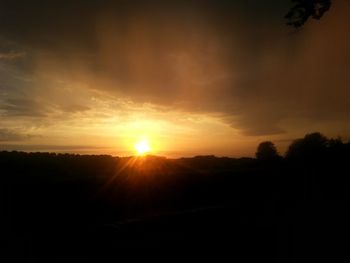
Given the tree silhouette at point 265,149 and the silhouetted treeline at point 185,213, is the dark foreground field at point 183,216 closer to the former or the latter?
the silhouetted treeline at point 185,213

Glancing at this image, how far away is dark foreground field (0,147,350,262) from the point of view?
18.5ft

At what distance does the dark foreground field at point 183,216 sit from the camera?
5.64m

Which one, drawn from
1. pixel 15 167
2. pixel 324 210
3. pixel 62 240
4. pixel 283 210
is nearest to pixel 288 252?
pixel 283 210

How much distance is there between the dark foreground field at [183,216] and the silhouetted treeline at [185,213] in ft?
0.08

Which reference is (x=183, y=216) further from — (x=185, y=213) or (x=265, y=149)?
(x=265, y=149)

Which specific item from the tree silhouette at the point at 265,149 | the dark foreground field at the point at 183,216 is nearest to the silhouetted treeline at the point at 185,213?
the dark foreground field at the point at 183,216

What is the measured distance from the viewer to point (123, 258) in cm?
533

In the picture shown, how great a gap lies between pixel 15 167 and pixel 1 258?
Answer: 708 inches

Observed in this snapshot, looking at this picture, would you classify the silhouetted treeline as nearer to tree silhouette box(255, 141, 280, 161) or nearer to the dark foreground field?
the dark foreground field

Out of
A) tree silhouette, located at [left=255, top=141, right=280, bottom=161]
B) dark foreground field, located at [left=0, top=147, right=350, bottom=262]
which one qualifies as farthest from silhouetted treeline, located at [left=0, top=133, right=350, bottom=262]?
tree silhouette, located at [left=255, top=141, right=280, bottom=161]

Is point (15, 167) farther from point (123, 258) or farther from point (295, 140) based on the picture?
point (295, 140)

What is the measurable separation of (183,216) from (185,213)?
0.13 m

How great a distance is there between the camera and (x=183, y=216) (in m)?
6.91

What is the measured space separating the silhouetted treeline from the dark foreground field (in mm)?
25
